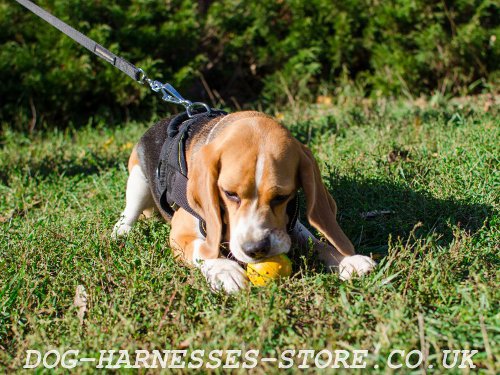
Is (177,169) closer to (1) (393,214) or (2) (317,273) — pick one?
(2) (317,273)

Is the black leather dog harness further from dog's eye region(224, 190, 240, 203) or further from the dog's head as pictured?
dog's eye region(224, 190, 240, 203)

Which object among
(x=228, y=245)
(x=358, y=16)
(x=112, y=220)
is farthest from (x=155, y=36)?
(x=228, y=245)

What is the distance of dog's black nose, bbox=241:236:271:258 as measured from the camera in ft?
10.7

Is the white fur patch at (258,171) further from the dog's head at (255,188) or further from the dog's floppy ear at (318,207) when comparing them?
the dog's floppy ear at (318,207)

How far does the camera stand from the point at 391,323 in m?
2.82

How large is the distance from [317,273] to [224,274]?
0.55 m

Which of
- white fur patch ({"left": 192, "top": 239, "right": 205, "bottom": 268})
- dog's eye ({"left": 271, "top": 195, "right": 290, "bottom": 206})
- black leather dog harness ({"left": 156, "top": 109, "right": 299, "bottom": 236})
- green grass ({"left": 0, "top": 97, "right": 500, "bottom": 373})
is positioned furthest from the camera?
black leather dog harness ({"left": 156, "top": 109, "right": 299, "bottom": 236})

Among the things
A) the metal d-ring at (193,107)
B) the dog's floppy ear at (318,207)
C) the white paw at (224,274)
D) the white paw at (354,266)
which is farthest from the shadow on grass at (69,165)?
the white paw at (354,266)

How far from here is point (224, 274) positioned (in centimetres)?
338

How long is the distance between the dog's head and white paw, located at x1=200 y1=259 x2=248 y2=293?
85 millimetres

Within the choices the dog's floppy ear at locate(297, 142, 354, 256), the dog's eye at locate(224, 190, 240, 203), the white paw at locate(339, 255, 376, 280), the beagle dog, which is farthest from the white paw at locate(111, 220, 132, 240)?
the white paw at locate(339, 255, 376, 280)

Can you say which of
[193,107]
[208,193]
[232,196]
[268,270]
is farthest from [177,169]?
[268,270]

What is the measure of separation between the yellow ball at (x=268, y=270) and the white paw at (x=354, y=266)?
31 cm

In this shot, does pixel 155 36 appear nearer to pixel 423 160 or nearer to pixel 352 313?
pixel 423 160
